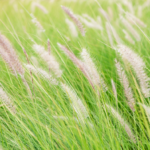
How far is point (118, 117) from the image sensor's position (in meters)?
0.80

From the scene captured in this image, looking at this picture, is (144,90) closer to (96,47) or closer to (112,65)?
(112,65)

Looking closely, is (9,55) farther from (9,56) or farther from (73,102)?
(73,102)

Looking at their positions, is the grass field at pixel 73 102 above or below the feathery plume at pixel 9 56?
below

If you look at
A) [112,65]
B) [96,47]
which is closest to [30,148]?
[112,65]

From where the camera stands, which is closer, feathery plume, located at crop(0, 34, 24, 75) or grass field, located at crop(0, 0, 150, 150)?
grass field, located at crop(0, 0, 150, 150)

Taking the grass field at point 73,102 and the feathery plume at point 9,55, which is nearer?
the grass field at point 73,102

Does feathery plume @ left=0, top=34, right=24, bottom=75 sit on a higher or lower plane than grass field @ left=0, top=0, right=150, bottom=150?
higher

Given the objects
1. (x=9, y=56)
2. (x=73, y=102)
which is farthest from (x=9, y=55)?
(x=73, y=102)

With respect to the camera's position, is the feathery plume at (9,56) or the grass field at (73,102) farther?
the feathery plume at (9,56)

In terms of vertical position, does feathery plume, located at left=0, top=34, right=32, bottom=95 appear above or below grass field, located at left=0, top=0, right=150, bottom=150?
above

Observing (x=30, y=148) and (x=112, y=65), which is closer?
(x=30, y=148)

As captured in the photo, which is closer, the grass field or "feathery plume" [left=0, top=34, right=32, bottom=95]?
the grass field

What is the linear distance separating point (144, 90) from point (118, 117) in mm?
194

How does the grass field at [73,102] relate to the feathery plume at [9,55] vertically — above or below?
below
